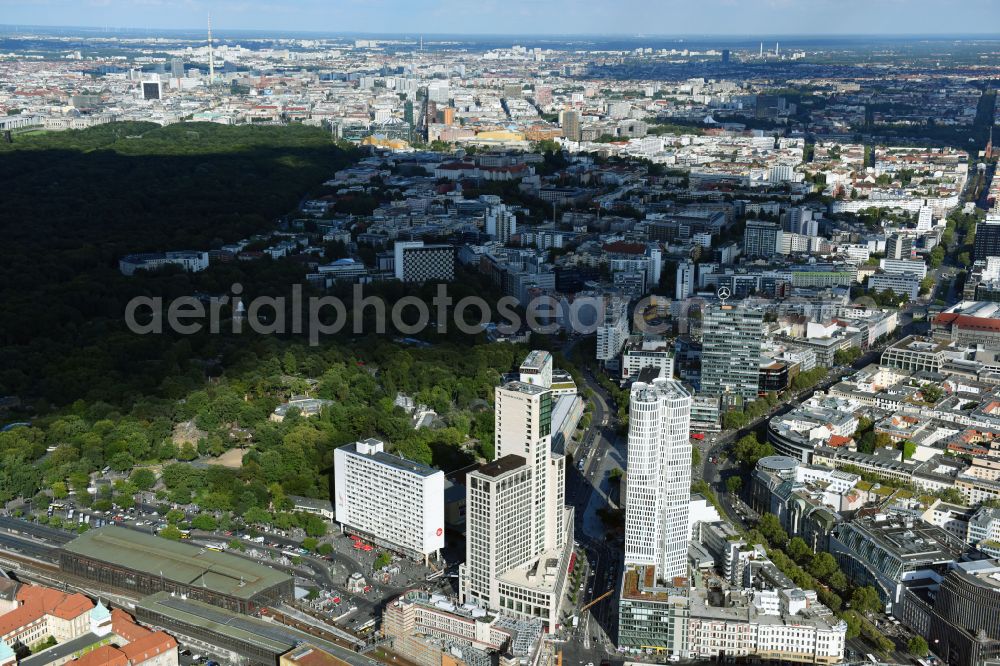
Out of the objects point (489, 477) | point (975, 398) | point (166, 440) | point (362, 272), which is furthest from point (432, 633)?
point (362, 272)

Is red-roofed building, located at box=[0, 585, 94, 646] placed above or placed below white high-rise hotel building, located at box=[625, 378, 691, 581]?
below

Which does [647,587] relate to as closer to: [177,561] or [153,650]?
[153,650]

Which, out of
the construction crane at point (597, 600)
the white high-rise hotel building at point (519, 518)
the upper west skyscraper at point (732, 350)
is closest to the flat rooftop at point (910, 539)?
the construction crane at point (597, 600)

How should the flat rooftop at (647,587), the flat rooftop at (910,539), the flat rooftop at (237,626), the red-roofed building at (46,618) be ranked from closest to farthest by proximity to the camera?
the red-roofed building at (46,618) → the flat rooftop at (237,626) → the flat rooftop at (647,587) → the flat rooftop at (910,539)

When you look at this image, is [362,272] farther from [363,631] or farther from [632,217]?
[363,631]

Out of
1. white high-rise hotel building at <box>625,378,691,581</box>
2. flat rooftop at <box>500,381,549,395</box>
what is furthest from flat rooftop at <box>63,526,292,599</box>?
white high-rise hotel building at <box>625,378,691,581</box>

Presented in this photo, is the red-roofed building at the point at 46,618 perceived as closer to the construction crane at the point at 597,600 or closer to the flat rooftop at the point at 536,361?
the construction crane at the point at 597,600

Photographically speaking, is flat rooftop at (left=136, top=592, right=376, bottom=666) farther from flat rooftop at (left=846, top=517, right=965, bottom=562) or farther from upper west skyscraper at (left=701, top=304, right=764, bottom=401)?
upper west skyscraper at (left=701, top=304, right=764, bottom=401)
